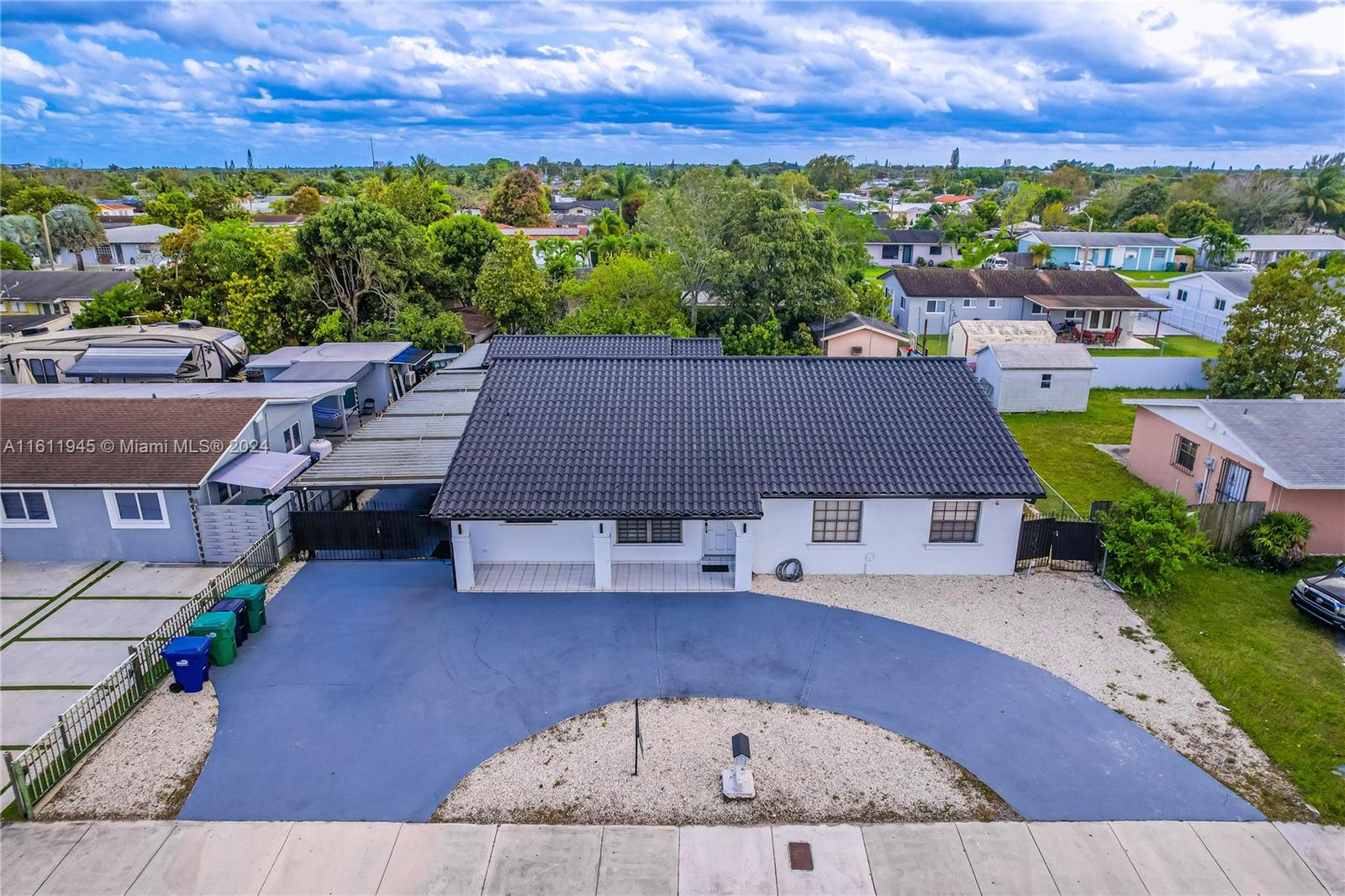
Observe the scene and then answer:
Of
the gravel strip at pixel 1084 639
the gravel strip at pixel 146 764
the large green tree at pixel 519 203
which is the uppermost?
the large green tree at pixel 519 203

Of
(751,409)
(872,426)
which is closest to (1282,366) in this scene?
(872,426)

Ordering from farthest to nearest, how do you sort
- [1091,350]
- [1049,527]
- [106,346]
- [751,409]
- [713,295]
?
[1091,350] < [713,295] < [106,346] < [751,409] < [1049,527]

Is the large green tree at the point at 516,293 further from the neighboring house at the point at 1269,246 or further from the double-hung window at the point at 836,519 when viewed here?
the neighboring house at the point at 1269,246

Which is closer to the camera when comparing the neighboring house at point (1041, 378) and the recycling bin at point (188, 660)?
the recycling bin at point (188, 660)

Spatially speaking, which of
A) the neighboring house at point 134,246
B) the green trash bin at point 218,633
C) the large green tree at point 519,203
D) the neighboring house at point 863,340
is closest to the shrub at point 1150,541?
the green trash bin at point 218,633

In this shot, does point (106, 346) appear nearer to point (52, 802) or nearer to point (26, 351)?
point (26, 351)

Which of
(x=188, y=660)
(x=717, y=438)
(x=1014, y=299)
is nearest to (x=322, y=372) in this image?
(x=188, y=660)

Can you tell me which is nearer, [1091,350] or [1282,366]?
[1282,366]

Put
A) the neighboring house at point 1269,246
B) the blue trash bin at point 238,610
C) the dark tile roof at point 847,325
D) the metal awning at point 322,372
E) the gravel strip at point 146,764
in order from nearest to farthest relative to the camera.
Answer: the gravel strip at point 146,764
the blue trash bin at point 238,610
the metal awning at point 322,372
the dark tile roof at point 847,325
the neighboring house at point 1269,246
